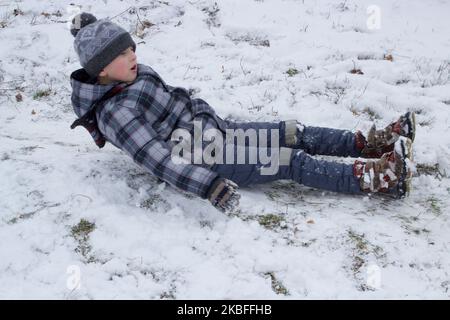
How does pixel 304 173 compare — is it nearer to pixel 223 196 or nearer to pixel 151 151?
pixel 223 196

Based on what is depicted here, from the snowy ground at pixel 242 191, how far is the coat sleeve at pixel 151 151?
29cm

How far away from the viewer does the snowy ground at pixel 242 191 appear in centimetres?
335

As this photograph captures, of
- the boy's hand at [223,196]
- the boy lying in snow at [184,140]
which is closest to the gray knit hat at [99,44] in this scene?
the boy lying in snow at [184,140]

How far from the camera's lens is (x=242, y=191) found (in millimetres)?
4340

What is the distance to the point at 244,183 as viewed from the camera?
4.32 meters

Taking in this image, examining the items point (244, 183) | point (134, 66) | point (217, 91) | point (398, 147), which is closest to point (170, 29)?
point (217, 91)

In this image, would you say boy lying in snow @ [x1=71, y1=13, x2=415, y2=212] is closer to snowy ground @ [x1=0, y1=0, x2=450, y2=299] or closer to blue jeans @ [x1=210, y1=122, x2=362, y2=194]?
blue jeans @ [x1=210, y1=122, x2=362, y2=194]

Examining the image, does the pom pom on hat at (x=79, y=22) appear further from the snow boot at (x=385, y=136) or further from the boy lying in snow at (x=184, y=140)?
the snow boot at (x=385, y=136)

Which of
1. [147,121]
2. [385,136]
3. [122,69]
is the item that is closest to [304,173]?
[385,136]

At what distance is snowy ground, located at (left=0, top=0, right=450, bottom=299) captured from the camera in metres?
3.35

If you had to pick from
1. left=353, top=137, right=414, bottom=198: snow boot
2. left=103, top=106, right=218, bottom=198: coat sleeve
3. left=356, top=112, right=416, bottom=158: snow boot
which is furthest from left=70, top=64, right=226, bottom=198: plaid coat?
left=356, top=112, right=416, bottom=158: snow boot

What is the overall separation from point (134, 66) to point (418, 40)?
4.30 metres

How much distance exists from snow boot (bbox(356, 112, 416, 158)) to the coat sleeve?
1.50 meters
